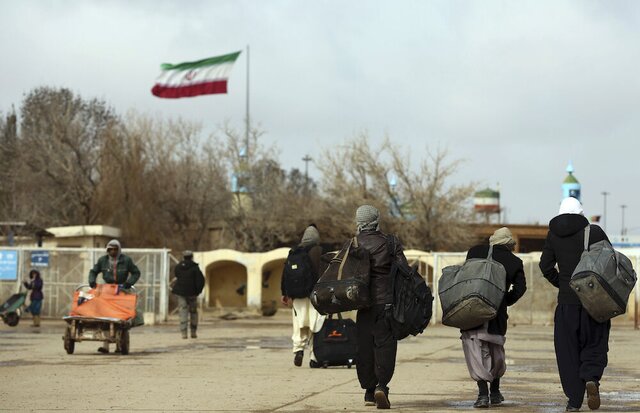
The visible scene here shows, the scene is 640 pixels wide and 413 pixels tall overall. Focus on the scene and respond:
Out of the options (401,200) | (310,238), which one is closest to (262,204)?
(401,200)

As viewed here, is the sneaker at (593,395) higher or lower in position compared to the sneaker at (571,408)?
higher

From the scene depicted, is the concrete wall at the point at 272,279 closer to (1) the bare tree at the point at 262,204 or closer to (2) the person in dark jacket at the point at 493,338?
(1) the bare tree at the point at 262,204

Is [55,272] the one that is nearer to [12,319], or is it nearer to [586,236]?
[12,319]

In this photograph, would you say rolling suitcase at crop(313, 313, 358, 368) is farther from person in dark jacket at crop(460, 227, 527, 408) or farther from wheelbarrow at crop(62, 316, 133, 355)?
person in dark jacket at crop(460, 227, 527, 408)

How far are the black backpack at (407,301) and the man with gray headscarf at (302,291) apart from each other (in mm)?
5947

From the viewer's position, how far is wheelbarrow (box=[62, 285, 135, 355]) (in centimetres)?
2033

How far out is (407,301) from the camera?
460 inches

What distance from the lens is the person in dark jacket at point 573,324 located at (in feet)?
36.2

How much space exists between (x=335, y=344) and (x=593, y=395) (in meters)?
6.64

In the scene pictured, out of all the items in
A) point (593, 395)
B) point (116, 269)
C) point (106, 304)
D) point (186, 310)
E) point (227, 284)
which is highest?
point (116, 269)

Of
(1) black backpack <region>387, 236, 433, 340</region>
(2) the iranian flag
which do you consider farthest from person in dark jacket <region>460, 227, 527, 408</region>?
(2) the iranian flag

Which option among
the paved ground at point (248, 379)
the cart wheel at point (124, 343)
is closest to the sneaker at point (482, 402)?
the paved ground at point (248, 379)

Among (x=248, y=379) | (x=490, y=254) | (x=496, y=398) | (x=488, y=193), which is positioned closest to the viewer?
(x=496, y=398)

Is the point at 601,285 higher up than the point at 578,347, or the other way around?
the point at 601,285
